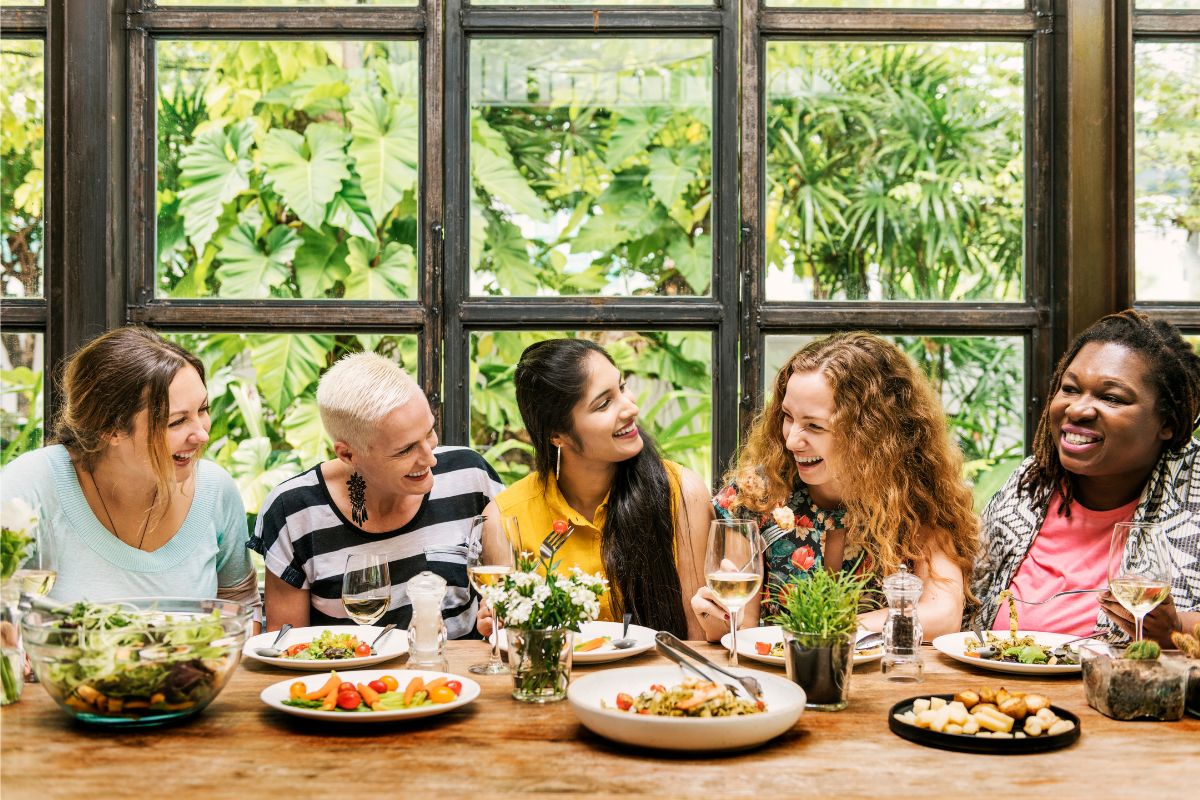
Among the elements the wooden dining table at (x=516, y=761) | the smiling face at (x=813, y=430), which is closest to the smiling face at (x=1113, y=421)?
the smiling face at (x=813, y=430)

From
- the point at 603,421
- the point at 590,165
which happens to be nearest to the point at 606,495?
the point at 603,421

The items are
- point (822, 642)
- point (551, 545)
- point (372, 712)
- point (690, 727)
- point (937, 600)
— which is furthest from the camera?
point (937, 600)

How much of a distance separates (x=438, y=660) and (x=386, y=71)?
1.87 metres

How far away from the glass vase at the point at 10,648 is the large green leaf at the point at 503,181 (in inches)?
69.2

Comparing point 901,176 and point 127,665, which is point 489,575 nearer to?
point 127,665

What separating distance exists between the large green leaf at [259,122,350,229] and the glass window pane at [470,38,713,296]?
1.31 ft

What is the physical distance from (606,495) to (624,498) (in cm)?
9

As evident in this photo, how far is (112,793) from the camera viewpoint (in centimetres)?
118

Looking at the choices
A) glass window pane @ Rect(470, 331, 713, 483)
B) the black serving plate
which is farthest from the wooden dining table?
glass window pane @ Rect(470, 331, 713, 483)

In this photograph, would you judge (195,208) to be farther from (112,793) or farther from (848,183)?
(112,793)

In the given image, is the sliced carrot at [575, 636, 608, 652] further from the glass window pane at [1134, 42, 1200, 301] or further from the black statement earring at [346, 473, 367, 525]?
the glass window pane at [1134, 42, 1200, 301]

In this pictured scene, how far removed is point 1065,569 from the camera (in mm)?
2307

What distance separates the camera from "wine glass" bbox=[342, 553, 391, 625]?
171 centimetres

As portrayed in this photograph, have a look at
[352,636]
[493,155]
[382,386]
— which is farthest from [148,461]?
[493,155]
